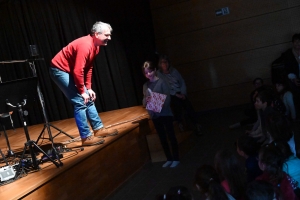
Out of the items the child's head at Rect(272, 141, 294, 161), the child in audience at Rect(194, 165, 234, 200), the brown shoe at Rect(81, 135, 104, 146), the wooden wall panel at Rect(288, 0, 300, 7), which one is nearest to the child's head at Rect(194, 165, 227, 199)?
the child in audience at Rect(194, 165, 234, 200)

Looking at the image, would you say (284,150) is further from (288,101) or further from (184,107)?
(184,107)

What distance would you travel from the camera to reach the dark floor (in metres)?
3.55

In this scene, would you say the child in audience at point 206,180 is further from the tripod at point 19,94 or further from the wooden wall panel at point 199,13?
the wooden wall panel at point 199,13

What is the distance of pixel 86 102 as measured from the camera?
3561 mm

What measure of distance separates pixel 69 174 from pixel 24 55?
403 cm

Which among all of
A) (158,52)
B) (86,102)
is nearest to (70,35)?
(158,52)

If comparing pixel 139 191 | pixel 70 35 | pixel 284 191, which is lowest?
pixel 139 191

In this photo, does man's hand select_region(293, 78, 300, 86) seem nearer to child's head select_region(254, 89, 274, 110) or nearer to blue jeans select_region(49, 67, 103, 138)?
child's head select_region(254, 89, 274, 110)

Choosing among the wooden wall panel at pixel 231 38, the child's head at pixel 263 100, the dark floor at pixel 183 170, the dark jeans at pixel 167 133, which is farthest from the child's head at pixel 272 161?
the wooden wall panel at pixel 231 38

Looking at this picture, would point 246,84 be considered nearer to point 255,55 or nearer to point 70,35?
point 255,55

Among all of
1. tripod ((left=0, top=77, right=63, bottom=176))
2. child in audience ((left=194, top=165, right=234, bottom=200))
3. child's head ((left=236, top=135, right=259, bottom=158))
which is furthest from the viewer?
tripod ((left=0, top=77, right=63, bottom=176))

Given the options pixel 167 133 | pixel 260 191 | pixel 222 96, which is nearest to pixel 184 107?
pixel 167 133

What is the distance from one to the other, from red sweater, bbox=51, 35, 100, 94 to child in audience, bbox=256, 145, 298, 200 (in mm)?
1862

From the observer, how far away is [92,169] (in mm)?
3537
